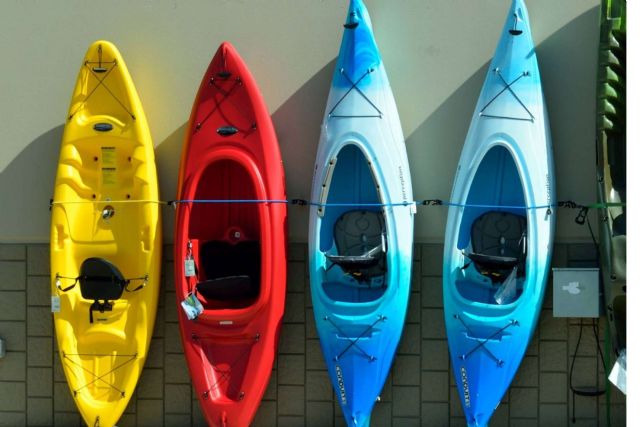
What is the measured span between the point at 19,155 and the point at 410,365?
2373 millimetres

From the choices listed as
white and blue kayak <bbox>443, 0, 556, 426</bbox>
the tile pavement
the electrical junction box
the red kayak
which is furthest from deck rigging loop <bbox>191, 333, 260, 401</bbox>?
the electrical junction box

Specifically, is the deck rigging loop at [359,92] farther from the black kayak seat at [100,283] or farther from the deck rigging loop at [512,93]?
the black kayak seat at [100,283]

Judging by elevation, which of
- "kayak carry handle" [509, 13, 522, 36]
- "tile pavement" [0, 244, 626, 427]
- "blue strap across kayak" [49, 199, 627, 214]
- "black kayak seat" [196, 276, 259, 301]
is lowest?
"tile pavement" [0, 244, 626, 427]

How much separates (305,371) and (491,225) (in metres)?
1.22

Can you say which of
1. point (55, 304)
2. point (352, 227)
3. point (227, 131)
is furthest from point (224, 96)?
point (55, 304)

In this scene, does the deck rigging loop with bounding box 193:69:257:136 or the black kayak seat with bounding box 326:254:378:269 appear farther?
the deck rigging loop with bounding box 193:69:257:136

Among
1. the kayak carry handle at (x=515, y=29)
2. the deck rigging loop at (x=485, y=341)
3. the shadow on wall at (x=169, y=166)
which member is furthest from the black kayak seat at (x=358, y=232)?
the kayak carry handle at (x=515, y=29)

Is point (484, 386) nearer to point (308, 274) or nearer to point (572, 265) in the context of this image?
point (572, 265)

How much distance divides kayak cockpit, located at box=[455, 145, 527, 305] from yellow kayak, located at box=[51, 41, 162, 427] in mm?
1575

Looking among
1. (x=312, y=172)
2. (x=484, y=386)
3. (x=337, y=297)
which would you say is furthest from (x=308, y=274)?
(x=484, y=386)

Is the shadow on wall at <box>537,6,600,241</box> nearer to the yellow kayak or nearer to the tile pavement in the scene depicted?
the tile pavement

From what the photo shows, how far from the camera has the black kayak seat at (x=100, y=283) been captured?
396cm

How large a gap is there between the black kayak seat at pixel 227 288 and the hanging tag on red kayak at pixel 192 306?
5 cm

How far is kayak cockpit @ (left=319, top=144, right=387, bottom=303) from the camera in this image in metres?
3.93
